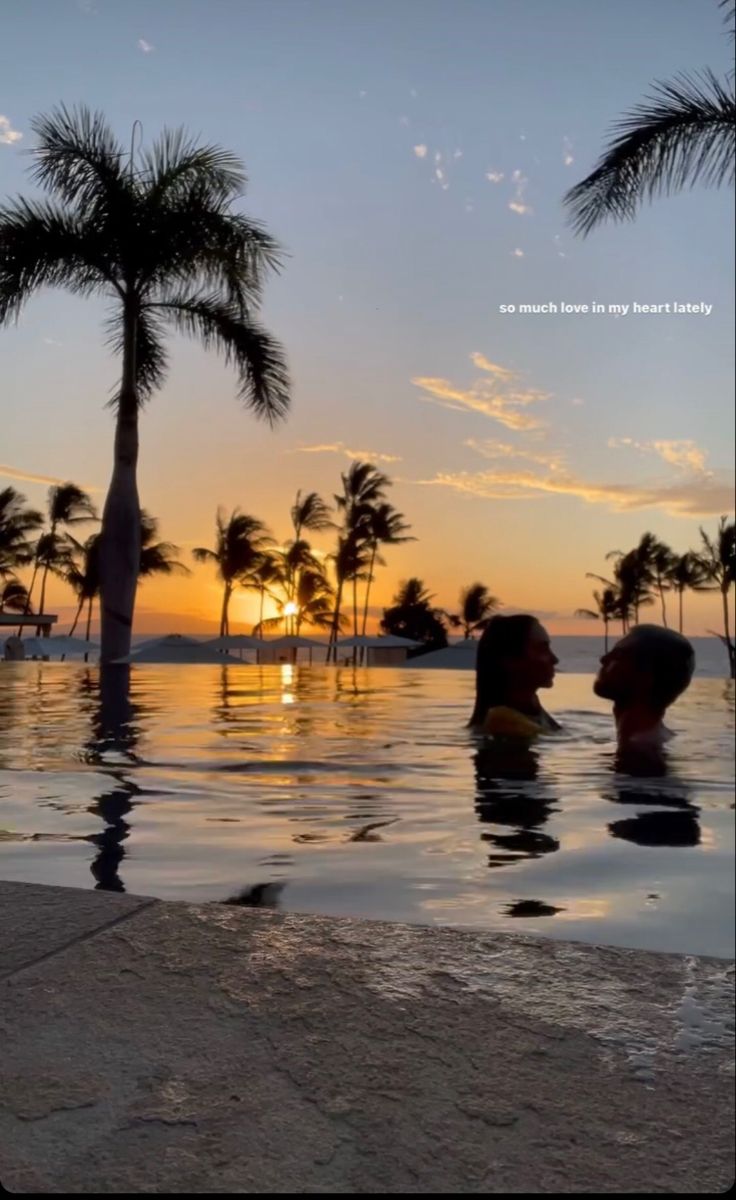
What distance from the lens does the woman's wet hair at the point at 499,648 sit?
5.33 m

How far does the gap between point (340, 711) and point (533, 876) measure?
6.97 metres

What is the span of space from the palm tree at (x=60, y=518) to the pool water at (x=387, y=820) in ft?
69.7

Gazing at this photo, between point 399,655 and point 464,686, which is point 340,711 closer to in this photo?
point 464,686

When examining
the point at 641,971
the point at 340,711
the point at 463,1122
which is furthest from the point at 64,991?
the point at 340,711

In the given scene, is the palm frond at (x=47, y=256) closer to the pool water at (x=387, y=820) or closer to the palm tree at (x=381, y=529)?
the pool water at (x=387, y=820)

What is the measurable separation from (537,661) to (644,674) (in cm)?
89

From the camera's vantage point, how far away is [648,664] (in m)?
4.48

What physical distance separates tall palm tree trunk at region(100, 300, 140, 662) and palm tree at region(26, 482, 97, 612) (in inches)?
584

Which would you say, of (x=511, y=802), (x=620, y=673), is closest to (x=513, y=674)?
(x=620, y=673)

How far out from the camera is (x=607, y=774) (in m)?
5.11

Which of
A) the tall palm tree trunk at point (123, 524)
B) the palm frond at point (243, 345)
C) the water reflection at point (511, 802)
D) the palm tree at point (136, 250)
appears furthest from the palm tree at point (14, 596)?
the water reflection at point (511, 802)

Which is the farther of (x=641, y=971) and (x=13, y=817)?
(x=13, y=817)

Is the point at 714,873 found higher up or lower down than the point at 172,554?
lower down

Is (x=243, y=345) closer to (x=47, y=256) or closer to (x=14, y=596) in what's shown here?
(x=47, y=256)
